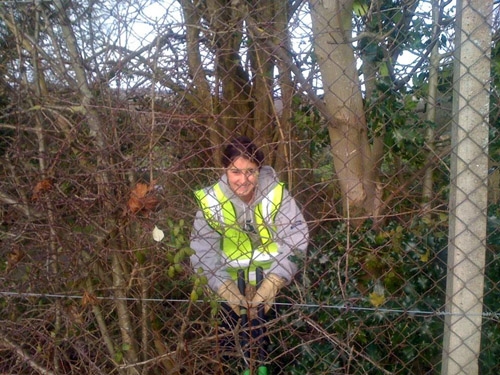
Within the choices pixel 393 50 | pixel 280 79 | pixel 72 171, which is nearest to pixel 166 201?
pixel 72 171

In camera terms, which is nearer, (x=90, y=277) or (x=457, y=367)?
(x=457, y=367)

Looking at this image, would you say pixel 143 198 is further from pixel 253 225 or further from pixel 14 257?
pixel 14 257

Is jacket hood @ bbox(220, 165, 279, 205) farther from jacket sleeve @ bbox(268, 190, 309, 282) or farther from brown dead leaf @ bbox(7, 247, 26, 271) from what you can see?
brown dead leaf @ bbox(7, 247, 26, 271)

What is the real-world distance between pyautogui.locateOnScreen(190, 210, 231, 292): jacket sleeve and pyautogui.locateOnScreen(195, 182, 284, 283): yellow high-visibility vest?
3 cm

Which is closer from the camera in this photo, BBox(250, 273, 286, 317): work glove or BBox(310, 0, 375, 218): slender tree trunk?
BBox(250, 273, 286, 317): work glove

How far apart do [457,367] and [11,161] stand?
2129 mm

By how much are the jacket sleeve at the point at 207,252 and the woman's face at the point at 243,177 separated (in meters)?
0.19

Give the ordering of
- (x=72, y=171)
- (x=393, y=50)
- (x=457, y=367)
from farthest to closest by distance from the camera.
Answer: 1. (x=393, y=50)
2. (x=72, y=171)
3. (x=457, y=367)

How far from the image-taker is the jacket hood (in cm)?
268

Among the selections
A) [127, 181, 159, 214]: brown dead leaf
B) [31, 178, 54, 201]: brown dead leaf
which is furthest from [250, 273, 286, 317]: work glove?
[31, 178, 54, 201]: brown dead leaf

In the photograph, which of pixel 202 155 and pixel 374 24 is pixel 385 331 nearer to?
pixel 202 155

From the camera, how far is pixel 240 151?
2.66 meters

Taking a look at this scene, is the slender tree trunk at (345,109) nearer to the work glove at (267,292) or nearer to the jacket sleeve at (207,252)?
the work glove at (267,292)

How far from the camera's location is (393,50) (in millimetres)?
2996
